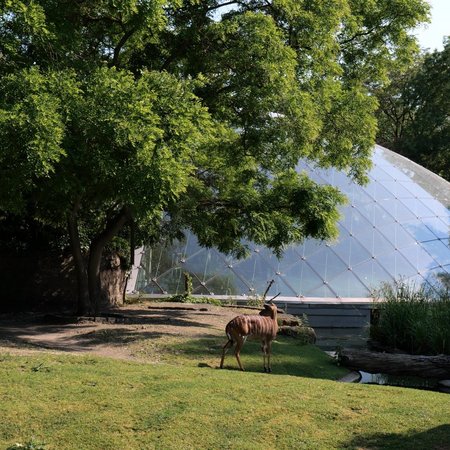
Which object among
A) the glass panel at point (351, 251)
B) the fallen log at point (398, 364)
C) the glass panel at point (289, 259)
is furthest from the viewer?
the glass panel at point (351, 251)

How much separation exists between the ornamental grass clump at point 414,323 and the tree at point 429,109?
24687mm

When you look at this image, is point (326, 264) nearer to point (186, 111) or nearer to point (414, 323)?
point (414, 323)

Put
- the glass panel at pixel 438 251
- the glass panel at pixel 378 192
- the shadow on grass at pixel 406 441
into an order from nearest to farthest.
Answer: the shadow on grass at pixel 406 441
the glass panel at pixel 438 251
the glass panel at pixel 378 192

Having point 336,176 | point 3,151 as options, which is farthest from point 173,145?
point 336,176

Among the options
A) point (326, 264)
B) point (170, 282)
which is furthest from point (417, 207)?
point (170, 282)

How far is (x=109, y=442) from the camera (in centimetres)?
603

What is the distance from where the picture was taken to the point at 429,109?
40.1 meters

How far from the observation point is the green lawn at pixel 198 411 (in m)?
6.15

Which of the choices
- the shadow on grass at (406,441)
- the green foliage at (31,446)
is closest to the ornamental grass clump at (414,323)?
the shadow on grass at (406,441)

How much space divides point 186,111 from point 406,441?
7.28 metres

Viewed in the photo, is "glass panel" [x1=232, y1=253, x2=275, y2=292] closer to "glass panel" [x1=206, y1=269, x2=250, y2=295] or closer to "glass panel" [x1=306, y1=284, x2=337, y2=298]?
"glass panel" [x1=206, y1=269, x2=250, y2=295]

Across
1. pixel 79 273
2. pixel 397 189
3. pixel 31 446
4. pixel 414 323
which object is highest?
pixel 397 189

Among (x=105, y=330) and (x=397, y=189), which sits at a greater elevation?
(x=397, y=189)

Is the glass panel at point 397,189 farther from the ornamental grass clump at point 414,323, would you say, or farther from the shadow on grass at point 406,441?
the shadow on grass at point 406,441
